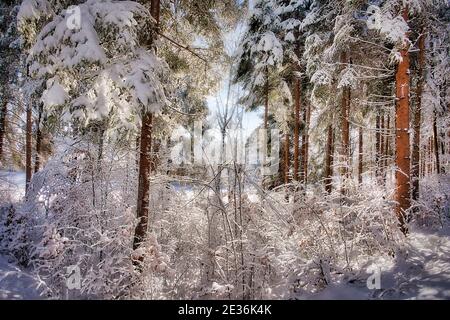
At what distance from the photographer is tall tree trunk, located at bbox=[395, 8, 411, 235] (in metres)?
7.33

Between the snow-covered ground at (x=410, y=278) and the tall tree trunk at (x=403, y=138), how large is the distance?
1.19m

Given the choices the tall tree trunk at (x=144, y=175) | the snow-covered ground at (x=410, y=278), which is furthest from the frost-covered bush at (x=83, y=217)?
the snow-covered ground at (x=410, y=278)

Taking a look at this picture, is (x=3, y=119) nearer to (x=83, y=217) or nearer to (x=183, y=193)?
(x=83, y=217)

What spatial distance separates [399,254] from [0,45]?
15024mm

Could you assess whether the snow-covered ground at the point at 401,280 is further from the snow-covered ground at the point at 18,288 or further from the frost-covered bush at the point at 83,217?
the frost-covered bush at the point at 83,217

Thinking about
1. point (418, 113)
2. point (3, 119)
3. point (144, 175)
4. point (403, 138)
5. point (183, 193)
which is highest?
point (3, 119)

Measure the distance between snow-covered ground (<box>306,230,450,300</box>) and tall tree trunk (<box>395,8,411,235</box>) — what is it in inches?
47.0

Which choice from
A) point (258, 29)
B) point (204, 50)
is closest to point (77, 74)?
point (204, 50)

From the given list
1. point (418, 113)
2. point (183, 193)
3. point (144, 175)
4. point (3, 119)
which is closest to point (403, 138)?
point (418, 113)

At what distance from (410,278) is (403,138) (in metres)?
3.56

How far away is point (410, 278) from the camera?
205 inches

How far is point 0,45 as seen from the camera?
12.5m

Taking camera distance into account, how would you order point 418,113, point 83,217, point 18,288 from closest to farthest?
point 18,288
point 83,217
point 418,113

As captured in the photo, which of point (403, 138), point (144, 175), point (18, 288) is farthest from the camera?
point (403, 138)
